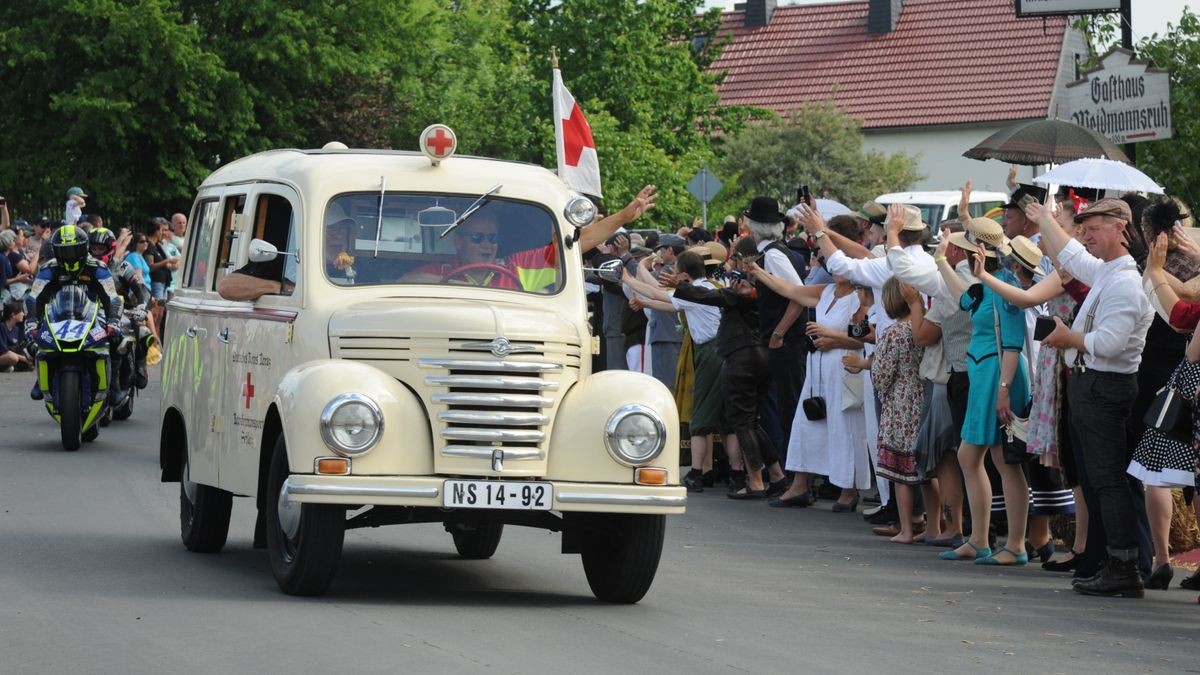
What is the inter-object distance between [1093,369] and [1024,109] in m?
55.8

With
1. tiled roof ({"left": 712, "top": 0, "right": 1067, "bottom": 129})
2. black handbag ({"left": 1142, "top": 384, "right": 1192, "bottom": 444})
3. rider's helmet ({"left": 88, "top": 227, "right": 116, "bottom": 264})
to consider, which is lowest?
A: black handbag ({"left": 1142, "top": 384, "right": 1192, "bottom": 444})

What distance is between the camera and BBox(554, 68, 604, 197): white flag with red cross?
14.4m

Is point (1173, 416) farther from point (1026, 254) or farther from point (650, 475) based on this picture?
point (650, 475)

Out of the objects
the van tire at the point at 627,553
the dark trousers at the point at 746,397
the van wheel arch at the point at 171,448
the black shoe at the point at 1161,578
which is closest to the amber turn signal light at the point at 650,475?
the van tire at the point at 627,553

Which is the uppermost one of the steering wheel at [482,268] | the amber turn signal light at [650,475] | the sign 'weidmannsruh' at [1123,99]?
the sign 'weidmannsruh' at [1123,99]

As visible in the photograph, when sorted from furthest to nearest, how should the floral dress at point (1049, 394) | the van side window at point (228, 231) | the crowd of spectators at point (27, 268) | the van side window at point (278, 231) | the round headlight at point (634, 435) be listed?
the crowd of spectators at point (27, 268) < the floral dress at point (1049, 394) < the van side window at point (228, 231) < the van side window at point (278, 231) < the round headlight at point (634, 435)

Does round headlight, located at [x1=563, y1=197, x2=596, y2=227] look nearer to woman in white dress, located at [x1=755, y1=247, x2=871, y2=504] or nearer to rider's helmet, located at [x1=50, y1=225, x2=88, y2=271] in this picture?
woman in white dress, located at [x1=755, y1=247, x2=871, y2=504]

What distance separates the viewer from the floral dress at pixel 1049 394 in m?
12.0

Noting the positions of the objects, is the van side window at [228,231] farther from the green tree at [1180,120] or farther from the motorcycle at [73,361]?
the green tree at [1180,120]

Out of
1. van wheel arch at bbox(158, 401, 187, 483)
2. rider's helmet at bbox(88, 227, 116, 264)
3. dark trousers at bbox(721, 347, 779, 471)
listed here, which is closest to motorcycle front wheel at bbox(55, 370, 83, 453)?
rider's helmet at bbox(88, 227, 116, 264)

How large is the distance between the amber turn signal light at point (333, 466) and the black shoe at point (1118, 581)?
4413 millimetres

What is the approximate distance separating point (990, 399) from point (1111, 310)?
1.79 meters

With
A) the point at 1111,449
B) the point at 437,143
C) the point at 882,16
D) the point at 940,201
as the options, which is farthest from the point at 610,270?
the point at 882,16

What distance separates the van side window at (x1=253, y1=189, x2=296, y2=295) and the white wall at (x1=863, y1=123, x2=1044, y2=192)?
5575 centimetres
